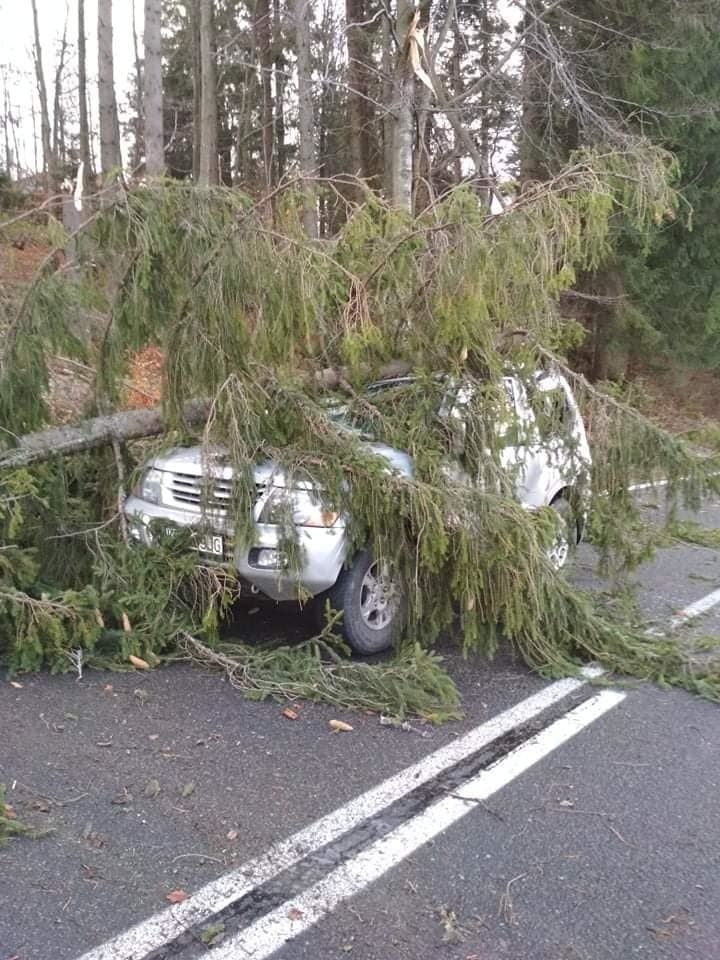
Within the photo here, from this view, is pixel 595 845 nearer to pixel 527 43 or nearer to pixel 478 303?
pixel 478 303

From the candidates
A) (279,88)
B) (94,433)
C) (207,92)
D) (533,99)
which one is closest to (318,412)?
(94,433)

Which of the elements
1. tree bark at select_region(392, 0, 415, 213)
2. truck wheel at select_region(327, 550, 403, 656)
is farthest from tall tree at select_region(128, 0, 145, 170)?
truck wheel at select_region(327, 550, 403, 656)

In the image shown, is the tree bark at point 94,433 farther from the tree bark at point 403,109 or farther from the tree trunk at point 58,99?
the tree trunk at point 58,99

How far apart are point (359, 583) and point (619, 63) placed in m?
12.0

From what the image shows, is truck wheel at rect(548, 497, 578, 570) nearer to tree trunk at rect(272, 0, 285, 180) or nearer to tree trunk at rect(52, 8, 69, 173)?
tree trunk at rect(272, 0, 285, 180)

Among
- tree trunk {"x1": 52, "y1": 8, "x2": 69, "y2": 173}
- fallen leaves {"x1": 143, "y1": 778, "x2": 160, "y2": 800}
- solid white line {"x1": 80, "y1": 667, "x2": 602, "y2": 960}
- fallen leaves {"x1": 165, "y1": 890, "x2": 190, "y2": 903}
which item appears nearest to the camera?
solid white line {"x1": 80, "y1": 667, "x2": 602, "y2": 960}

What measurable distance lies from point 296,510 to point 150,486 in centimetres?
113

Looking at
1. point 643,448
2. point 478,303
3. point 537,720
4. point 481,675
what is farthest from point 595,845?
point 643,448

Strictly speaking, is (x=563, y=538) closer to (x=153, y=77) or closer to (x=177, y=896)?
(x=177, y=896)

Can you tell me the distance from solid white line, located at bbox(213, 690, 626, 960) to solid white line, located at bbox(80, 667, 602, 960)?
154 mm

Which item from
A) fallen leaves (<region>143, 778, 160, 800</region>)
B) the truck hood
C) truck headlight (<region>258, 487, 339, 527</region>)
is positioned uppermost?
the truck hood

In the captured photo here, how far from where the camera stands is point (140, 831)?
320 centimetres

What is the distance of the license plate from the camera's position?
4.81 metres

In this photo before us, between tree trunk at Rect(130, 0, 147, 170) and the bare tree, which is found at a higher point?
tree trunk at Rect(130, 0, 147, 170)
